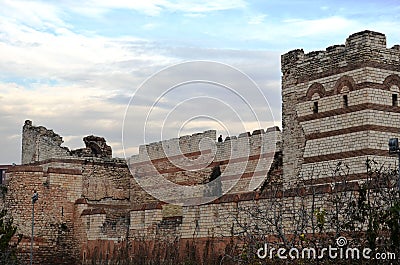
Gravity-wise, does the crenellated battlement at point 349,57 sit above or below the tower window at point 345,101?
above

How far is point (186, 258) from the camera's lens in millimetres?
18625

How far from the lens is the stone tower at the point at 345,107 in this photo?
1781 centimetres

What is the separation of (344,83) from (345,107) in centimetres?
60

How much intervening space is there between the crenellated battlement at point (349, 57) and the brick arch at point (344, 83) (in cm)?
22

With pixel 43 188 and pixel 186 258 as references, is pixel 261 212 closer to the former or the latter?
pixel 186 258

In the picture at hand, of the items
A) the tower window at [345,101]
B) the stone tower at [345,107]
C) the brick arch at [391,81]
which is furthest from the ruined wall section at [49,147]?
the brick arch at [391,81]

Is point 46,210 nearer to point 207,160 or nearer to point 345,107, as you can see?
point 207,160

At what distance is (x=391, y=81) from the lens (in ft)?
59.9

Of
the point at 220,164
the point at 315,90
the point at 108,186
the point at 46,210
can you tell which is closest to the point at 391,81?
the point at 315,90

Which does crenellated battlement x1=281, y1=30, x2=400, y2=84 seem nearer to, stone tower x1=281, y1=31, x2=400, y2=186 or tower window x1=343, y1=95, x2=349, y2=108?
stone tower x1=281, y1=31, x2=400, y2=186

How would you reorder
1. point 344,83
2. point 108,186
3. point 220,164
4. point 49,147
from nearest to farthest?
point 344,83 → point 220,164 → point 108,186 → point 49,147

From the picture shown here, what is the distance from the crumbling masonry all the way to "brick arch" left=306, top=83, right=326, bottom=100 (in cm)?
3

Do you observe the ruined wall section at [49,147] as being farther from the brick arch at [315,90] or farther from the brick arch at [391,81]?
the brick arch at [391,81]

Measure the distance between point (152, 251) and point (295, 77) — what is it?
5.89m
